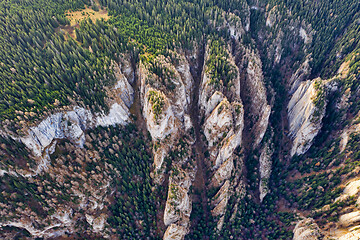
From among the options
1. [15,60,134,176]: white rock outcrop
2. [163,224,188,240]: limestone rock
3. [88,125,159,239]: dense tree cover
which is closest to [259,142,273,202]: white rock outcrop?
[163,224,188,240]: limestone rock

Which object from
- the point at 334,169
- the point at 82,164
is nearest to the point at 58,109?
the point at 82,164

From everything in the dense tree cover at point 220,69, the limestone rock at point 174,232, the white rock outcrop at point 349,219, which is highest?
the dense tree cover at point 220,69

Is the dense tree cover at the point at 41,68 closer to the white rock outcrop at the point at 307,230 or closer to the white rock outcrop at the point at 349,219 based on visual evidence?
the white rock outcrop at the point at 307,230

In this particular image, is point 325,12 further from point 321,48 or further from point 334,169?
point 334,169

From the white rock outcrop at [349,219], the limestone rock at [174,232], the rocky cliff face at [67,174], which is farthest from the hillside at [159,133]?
the limestone rock at [174,232]

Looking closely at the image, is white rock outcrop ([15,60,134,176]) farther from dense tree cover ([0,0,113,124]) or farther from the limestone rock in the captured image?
the limestone rock

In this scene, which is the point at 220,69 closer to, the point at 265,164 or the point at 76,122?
the point at 265,164

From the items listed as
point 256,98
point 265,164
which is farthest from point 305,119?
point 265,164

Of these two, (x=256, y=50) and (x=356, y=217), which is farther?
(x=256, y=50)
